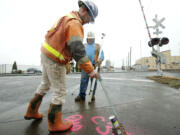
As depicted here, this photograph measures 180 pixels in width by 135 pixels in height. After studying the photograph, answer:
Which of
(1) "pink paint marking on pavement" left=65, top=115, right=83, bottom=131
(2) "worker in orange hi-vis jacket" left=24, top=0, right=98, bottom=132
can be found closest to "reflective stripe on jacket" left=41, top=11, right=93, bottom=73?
(2) "worker in orange hi-vis jacket" left=24, top=0, right=98, bottom=132

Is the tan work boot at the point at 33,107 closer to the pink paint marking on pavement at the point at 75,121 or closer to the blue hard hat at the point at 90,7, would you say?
the pink paint marking on pavement at the point at 75,121

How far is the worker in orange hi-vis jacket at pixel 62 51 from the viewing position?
4.20ft

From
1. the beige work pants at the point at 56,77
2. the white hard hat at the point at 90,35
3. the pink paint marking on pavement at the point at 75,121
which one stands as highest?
the white hard hat at the point at 90,35

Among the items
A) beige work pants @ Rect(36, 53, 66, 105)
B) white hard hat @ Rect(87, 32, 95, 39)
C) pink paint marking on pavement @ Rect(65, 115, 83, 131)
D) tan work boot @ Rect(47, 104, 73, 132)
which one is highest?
white hard hat @ Rect(87, 32, 95, 39)

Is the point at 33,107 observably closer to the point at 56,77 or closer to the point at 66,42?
the point at 56,77

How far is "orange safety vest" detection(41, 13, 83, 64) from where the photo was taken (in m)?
1.34

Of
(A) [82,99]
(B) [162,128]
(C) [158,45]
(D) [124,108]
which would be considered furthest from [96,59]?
(C) [158,45]

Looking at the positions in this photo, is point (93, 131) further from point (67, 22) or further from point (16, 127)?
point (67, 22)

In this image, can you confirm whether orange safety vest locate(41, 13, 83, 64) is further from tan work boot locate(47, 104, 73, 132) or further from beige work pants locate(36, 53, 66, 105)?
tan work boot locate(47, 104, 73, 132)

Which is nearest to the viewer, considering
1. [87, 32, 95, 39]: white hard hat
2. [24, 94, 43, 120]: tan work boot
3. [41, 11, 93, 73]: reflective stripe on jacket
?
[41, 11, 93, 73]: reflective stripe on jacket

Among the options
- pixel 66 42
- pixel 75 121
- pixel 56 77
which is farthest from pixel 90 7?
pixel 75 121

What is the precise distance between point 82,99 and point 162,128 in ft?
5.83

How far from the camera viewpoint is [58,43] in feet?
4.48

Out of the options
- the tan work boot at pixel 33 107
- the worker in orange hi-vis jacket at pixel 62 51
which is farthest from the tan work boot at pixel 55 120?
the tan work boot at pixel 33 107
